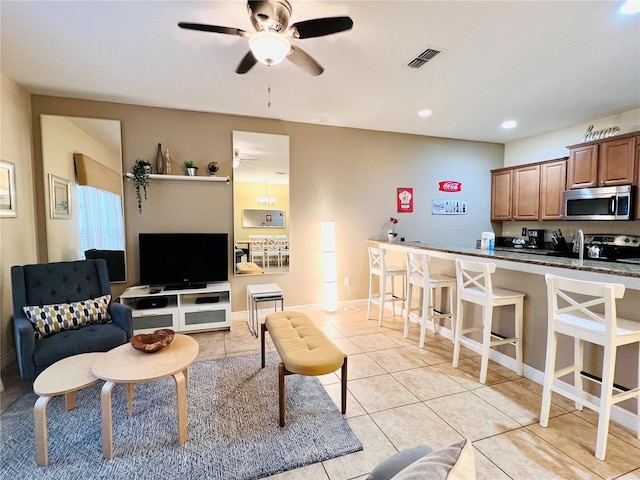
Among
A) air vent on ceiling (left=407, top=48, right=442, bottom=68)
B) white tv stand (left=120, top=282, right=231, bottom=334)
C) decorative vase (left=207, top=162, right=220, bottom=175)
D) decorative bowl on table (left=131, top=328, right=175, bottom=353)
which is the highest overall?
air vent on ceiling (left=407, top=48, right=442, bottom=68)

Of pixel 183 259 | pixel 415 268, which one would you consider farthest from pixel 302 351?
pixel 183 259

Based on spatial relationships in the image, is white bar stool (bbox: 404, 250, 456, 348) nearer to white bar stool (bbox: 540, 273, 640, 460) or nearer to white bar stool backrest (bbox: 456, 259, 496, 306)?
white bar stool backrest (bbox: 456, 259, 496, 306)

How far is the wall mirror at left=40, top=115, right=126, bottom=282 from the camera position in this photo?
11.0ft

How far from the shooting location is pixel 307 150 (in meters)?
4.36

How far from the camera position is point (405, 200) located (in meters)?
4.95

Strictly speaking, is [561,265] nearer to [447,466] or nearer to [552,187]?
[447,466]

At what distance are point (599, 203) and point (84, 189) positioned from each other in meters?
6.30

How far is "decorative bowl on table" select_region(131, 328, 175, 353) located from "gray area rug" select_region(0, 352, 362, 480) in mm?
512

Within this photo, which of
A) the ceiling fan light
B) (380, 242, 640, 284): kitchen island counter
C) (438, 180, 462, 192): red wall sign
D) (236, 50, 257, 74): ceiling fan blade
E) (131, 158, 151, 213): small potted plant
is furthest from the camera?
(438, 180, 462, 192): red wall sign

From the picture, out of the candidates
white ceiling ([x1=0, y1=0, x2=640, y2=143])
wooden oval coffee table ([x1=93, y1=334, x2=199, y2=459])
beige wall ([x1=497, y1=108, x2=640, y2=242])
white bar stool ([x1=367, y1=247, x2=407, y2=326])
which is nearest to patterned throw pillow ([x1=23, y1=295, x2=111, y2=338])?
wooden oval coffee table ([x1=93, y1=334, x2=199, y2=459])

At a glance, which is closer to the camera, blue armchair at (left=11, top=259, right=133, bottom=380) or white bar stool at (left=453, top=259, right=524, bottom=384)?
blue armchair at (left=11, top=259, right=133, bottom=380)

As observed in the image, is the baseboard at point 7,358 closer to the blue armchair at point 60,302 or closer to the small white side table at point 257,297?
the blue armchair at point 60,302

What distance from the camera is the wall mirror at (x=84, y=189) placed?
11.0 ft

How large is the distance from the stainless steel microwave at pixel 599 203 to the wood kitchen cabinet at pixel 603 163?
→ 0.10 metres
